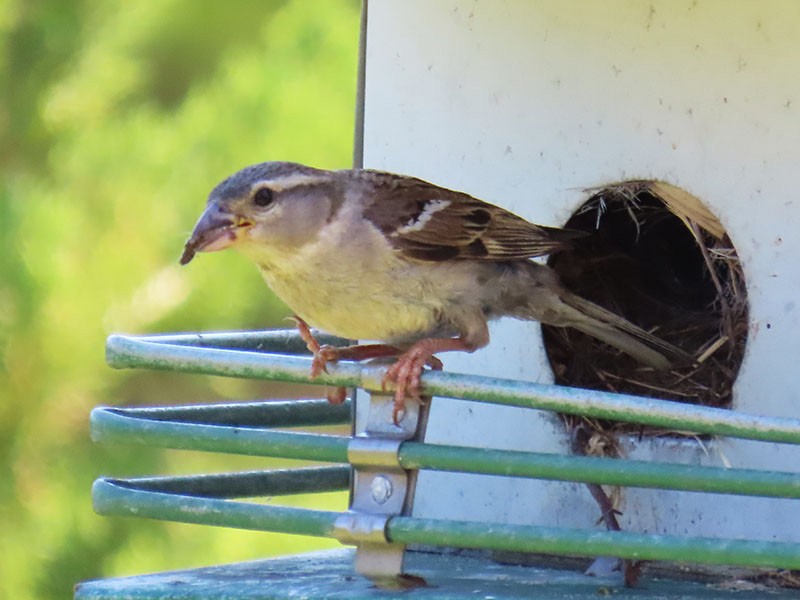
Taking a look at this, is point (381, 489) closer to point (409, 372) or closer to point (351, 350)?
point (409, 372)

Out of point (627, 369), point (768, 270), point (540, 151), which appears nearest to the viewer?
point (768, 270)

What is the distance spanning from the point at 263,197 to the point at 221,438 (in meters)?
0.78

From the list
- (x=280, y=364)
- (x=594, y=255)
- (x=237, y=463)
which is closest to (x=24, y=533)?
(x=237, y=463)

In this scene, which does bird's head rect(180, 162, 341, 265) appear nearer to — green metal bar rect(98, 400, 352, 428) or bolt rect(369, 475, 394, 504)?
green metal bar rect(98, 400, 352, 428)

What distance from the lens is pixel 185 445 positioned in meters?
2.62

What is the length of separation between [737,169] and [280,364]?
115 centimetres

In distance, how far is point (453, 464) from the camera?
244 centimetres

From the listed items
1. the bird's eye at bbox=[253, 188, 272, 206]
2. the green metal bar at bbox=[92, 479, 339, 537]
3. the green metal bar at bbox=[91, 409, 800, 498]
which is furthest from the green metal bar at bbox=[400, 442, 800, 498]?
the bird's eye at bbox=[253, 188, 272, 206]

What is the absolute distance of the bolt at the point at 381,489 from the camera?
100 inches

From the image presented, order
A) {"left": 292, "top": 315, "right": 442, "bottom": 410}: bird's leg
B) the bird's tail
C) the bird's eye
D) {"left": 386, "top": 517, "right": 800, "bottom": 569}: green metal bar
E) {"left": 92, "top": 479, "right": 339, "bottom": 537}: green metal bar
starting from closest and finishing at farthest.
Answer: {"left": 386, "top": 517, "right": 800, "bottom": 569}: green metal bar < {"left": 92, "top": 479, "right": 339, "bottom": 537}: green metal bar < {"left": 292, "top": 315, "right": 442, "bottom": 410}: bird's leg < the bird's eye < the bird's tail

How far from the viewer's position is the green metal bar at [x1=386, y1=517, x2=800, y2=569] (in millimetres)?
2258

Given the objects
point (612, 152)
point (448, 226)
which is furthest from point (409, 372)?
point (612, 152)

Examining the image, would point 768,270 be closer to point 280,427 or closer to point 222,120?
point 280,427

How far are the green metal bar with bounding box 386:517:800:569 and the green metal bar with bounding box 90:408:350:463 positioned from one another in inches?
7.7
